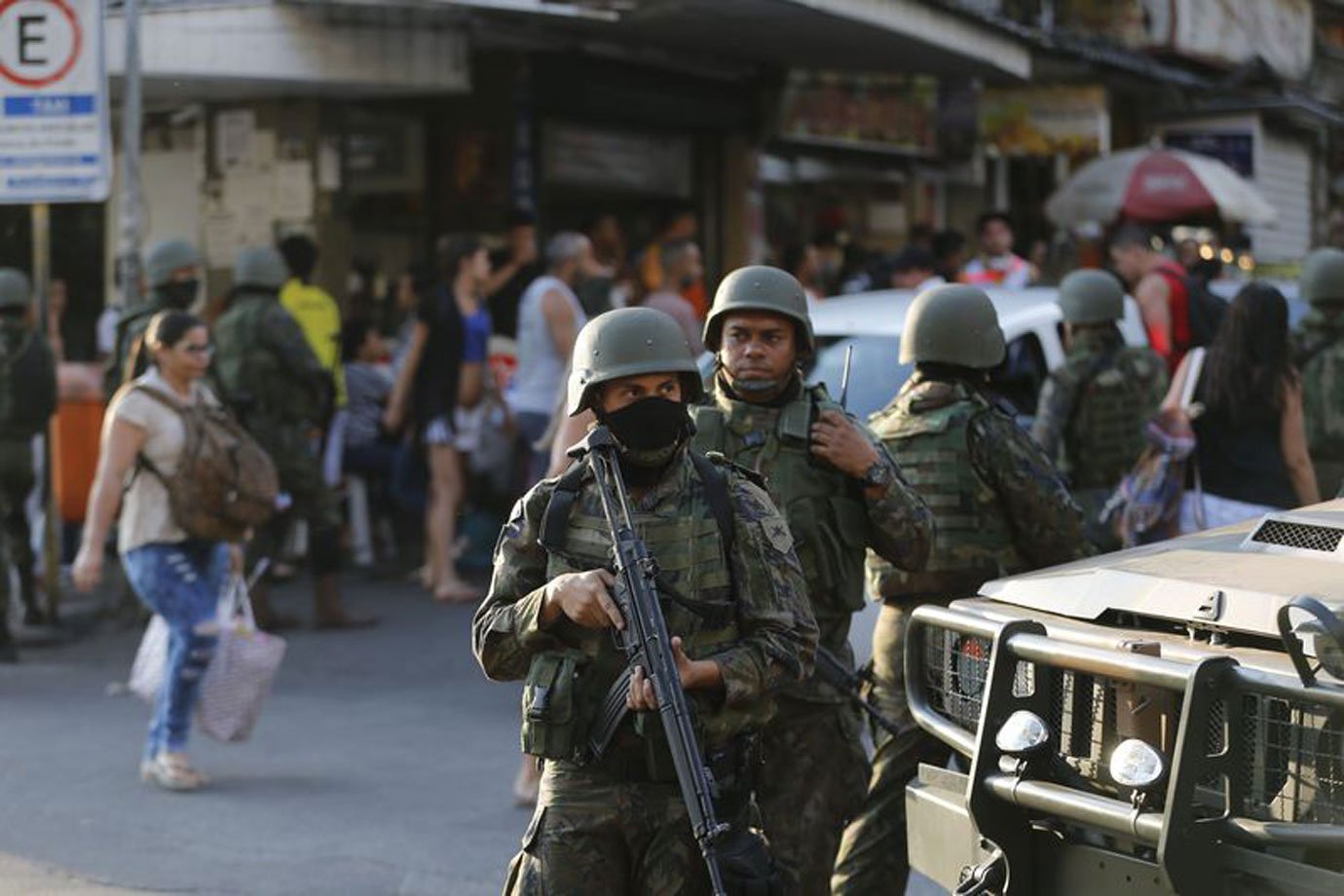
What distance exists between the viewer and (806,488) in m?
5.68

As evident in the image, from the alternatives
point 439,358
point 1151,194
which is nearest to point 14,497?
point 439,358

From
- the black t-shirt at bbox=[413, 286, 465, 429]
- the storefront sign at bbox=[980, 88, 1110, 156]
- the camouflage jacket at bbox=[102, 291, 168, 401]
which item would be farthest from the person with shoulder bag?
the storefront sign at bbox=[980, 88, 1110, 156]

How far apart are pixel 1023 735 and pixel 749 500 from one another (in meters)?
0.72

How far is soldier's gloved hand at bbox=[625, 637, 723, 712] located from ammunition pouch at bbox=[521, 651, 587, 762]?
5.4 inches

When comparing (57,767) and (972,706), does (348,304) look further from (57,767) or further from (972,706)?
(972,706)

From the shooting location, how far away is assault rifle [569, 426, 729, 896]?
433 cm

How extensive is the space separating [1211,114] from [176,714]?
1884cm

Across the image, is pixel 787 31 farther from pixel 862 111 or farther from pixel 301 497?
pixel 301 497

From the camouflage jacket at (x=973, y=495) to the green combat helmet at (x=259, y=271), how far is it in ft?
19.2

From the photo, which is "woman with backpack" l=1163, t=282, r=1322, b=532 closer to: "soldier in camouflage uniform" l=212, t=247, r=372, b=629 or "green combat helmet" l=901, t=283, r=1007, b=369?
"green combat helmet" l=901, t=283, r=1007, b=369

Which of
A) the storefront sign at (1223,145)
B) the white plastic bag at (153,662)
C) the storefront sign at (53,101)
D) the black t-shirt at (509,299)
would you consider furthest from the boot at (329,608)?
the storefront sign at (1223,145)

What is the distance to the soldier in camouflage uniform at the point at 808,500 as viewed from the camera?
18.3 feet

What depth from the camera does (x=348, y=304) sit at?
15453 mm

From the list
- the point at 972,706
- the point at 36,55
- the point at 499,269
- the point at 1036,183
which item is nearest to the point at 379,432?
the point at 499,269
